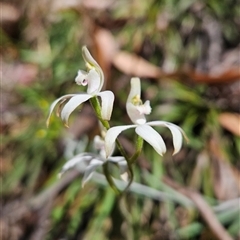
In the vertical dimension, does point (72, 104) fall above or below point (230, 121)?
above

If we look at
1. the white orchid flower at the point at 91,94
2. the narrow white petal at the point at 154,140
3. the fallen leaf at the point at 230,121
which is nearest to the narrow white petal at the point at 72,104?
the white orchid flower at the point at 91,94

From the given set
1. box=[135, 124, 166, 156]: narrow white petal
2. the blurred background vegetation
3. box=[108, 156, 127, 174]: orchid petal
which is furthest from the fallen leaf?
box=[135, 124, 166, 156]: narrow white petal

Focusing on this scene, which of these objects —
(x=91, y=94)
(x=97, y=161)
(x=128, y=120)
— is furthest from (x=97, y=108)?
(x=128, y=120)

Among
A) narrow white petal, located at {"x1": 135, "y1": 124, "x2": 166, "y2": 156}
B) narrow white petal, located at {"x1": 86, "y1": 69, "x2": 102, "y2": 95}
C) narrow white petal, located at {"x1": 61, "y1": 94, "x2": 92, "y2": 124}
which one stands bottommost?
narrow white petal, located at {"x1": 135, "y1": 124, "x2": 166, "y2": 156}

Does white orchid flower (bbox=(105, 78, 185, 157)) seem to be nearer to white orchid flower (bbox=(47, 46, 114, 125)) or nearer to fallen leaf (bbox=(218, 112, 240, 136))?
white orchid flower (bbox=(47, 46, 114, 125))

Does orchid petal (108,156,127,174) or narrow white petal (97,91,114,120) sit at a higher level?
narrow white petal (97,91,114,120)

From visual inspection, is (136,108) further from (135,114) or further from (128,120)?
(128,120)

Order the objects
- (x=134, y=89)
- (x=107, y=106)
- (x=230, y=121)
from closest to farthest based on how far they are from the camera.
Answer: (x=107, y=106)
(x=134, y=89)
(x=230, y=121)
